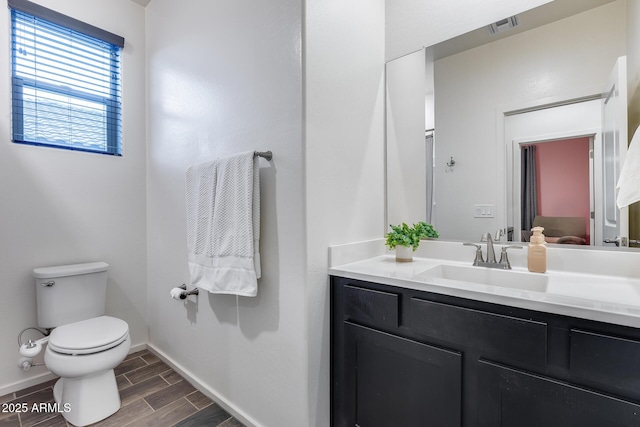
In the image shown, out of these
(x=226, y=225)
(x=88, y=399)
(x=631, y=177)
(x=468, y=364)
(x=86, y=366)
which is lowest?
(x=88, y=399)

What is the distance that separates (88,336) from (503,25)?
101 inches

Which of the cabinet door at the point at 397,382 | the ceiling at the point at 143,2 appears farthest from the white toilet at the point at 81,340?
the ceiling at the point at 143,2

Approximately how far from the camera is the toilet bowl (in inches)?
58.5

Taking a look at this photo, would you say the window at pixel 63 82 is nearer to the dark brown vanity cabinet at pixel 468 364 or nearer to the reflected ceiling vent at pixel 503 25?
the dark brown vanity cabinet at pixel 468 364

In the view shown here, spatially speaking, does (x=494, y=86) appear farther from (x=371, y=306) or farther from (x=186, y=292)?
(x=186, y=292)

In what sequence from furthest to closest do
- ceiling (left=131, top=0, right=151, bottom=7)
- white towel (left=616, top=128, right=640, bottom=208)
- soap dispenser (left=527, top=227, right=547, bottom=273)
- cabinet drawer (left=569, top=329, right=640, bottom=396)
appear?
ceiling (left=131, top=0, right=151, bottom=7), soap dispenser (left=527, top=227, right=547, bottom=273), white towel (left=616, top=128, right=640, bottom=208), cabinet drawer (left=569, top=329, right=640, bottom=396)

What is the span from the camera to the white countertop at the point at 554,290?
78 cm

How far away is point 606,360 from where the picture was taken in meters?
0.77

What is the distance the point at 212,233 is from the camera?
1519 millimetres

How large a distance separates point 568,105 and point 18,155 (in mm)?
2921

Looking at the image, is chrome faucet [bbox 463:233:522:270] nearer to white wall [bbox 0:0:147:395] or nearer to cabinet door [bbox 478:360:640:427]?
cabinet door [bbox 478:360:640:427]

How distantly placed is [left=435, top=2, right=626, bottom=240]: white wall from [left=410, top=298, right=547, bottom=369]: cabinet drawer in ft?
1.99

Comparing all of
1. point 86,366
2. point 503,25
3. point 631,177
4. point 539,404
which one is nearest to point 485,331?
point 539,404

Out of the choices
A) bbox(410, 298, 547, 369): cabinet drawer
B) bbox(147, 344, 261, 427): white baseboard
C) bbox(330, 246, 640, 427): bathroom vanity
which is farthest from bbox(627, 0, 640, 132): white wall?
bbox(147, 344, 261, 427): white baseboard
